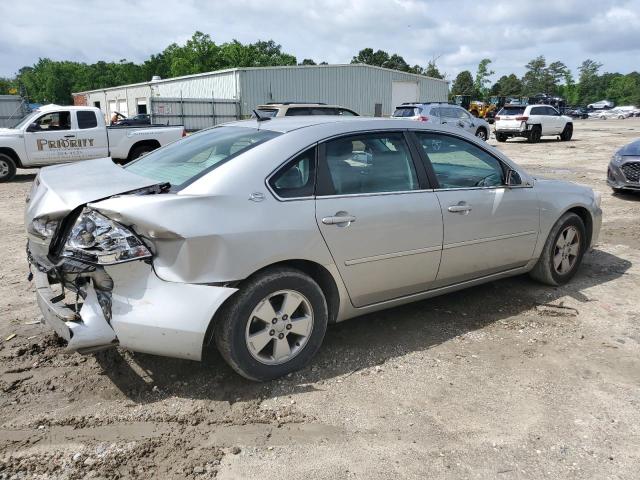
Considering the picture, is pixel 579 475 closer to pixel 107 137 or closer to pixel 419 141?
pixel 419 141

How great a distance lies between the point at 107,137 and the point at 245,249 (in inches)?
489

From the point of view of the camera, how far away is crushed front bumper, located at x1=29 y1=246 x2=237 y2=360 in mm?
2803

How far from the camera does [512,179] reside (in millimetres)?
4336

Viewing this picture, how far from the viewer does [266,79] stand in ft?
114

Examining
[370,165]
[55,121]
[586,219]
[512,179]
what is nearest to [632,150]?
[586,219]

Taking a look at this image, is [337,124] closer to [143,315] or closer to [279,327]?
[279,327]

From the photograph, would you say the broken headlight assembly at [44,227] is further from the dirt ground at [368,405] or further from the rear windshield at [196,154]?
the dirt ground at [368,405]

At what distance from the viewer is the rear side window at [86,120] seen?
13.7 meters

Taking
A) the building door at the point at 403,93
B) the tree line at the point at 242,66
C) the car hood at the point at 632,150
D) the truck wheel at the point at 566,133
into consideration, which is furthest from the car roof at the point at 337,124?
the tree line at the point at 242,66

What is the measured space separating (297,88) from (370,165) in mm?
33947

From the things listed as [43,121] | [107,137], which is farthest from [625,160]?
[43,121]

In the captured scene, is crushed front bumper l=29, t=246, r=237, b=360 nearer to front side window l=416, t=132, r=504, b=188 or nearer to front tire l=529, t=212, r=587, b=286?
front side window l=416, t=132, r=504, b=188

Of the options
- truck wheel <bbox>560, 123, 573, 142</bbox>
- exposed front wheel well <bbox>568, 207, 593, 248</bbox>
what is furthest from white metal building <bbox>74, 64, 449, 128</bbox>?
exposed front wheel well <bbox>568, 207, 593, 248</bbox>

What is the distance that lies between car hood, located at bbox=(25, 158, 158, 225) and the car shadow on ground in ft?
3.64
